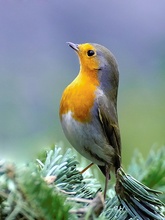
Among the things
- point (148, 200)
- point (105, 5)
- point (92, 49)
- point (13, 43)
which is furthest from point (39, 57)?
point (148, 200)

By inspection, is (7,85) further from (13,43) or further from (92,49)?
(13,43)

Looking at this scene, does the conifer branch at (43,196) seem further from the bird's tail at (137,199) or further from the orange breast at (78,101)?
the orange breast at (78,101)

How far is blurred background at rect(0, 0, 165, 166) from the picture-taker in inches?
66.1

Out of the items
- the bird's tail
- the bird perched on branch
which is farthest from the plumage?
the bird's tail

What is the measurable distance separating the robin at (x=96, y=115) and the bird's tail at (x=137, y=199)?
1.64 feet

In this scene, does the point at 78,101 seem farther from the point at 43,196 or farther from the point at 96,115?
the point at 43,196

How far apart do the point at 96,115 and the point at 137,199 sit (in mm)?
667

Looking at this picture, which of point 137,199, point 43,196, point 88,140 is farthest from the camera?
point 88,140

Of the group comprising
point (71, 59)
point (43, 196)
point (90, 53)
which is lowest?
point (43, 196)

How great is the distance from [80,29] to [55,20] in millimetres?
271

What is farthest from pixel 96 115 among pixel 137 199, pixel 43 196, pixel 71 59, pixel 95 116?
pixel 71 59

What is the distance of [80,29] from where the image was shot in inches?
205

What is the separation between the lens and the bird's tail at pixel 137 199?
2.70 feet

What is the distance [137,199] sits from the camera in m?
0.85
